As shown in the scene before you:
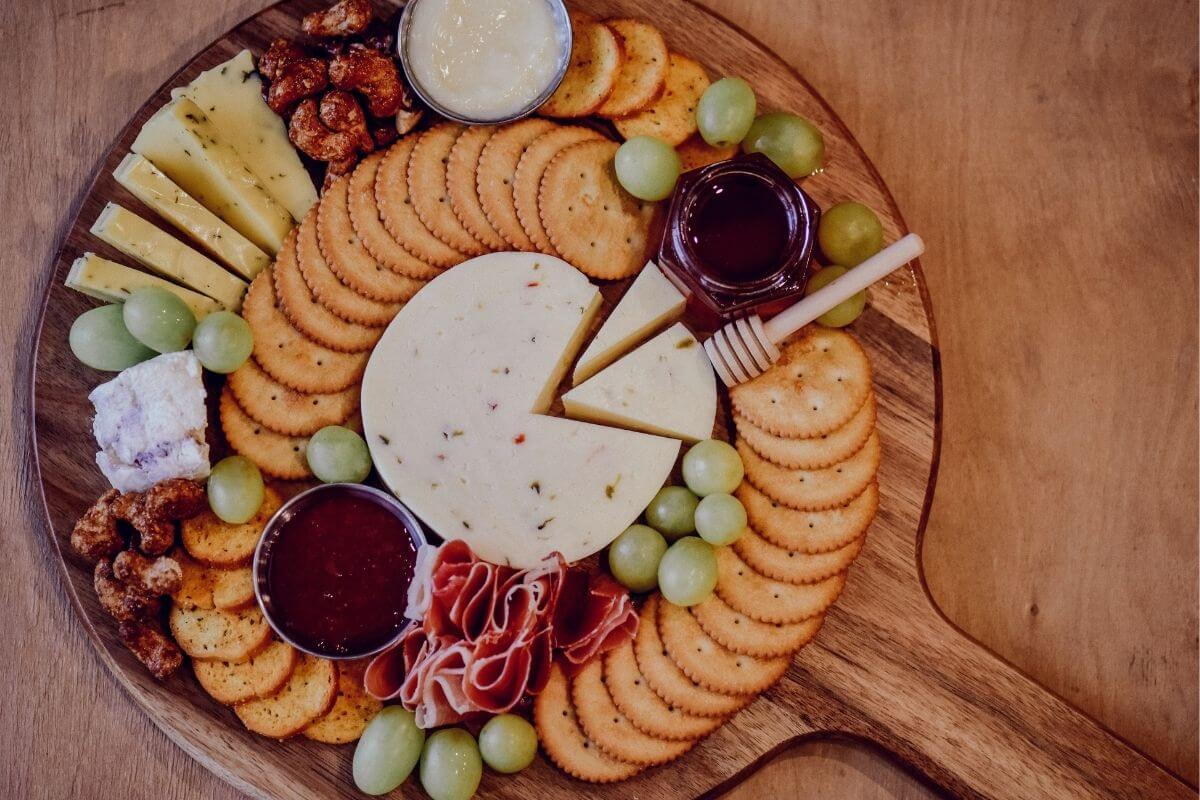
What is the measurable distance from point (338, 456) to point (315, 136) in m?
0.85

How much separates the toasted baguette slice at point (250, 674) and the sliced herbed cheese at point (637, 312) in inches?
41.9

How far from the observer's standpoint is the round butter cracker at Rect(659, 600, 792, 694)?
7.87 ft

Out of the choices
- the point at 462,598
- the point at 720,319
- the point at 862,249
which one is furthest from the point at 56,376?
the point at 862,249

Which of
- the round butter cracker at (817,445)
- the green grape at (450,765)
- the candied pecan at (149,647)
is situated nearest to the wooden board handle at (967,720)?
the round butter cracker at (817,445)

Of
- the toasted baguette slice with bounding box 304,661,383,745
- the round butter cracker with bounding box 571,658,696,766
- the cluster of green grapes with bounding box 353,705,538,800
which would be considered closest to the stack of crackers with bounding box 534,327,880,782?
the round butter cracker with bounding box 571,658,696,766

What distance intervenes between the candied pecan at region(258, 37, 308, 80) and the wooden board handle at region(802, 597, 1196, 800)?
2104 millimetres

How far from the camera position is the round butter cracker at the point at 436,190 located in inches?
99.6

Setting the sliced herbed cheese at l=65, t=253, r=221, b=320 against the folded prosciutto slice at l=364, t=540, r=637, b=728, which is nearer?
the folded prosciutto slice at l=364, t=540, r=637, b=728

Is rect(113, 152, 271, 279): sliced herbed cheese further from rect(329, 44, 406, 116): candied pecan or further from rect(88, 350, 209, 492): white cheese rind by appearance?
rect(329, 44, 406, 116): candied pecan

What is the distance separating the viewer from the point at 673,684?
2398 millimetres

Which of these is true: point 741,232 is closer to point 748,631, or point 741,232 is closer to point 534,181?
point 534,181

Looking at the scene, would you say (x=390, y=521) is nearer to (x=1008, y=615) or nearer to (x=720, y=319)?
(x=720, y=319)

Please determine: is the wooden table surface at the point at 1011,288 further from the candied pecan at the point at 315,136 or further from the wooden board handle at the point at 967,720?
the candied pecan at the point at 315,136

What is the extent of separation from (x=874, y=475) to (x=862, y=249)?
61 cm
